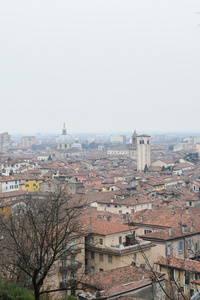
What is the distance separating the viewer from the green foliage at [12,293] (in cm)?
915

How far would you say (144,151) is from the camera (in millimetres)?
80375

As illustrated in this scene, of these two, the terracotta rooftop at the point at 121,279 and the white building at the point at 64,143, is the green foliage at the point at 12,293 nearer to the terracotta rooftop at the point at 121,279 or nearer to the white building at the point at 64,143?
the terracotta rooftop at the point at 121,279

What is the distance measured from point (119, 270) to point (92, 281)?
1.04 metres

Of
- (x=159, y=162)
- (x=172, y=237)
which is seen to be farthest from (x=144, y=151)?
(x=172, y=237)

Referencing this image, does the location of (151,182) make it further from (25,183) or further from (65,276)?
(65,276)

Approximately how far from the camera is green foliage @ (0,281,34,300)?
360 inches

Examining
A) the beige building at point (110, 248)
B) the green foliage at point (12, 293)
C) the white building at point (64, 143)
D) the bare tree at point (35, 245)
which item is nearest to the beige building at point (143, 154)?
the beige building at point (110, 248)

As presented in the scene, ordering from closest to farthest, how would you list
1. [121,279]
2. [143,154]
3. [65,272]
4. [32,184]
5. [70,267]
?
1. [121,279]
2. [65,272]
3. [70,267]
4. [32,184]
5. [143,154]

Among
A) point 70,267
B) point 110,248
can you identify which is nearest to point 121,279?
point 70,267

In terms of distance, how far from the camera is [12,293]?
9.20 metres

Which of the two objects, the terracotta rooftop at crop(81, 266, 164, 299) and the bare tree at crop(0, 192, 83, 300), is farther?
the terracotta rooftop at crop(81, 266, 164, 299)

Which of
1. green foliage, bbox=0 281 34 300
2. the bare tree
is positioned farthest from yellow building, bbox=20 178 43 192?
green foliage, bbox=0 281 34 300

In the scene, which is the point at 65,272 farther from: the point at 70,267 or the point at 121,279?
the point at 121,279

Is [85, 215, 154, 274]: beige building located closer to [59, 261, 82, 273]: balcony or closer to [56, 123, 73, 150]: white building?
[59, 261, 82, 273]: balcony
